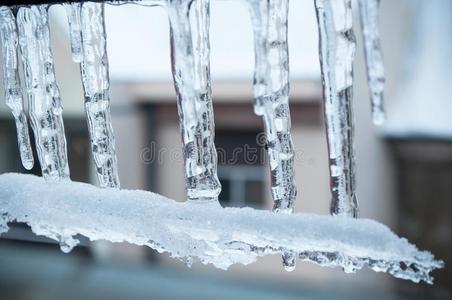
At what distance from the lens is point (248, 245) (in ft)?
1.23

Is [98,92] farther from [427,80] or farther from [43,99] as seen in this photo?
[427,80]

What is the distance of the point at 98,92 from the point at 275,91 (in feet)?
0.47

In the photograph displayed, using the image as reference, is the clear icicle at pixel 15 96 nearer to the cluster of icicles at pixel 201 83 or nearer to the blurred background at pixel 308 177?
the cluster of icicles at pixel 201 83

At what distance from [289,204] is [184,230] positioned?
0.08 m

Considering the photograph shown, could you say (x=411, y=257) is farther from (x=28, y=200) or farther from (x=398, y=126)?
(x=398, y=126)

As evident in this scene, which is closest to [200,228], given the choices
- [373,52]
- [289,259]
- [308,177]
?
[289,259]

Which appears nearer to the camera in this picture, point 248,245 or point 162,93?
point 248,245

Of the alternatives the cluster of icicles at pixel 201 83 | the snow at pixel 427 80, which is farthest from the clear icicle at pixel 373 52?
the snow at pixel 427 80

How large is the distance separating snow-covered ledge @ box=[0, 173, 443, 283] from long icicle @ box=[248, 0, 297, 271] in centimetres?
2

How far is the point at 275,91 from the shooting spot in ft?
1.24

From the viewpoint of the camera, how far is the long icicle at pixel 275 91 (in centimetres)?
36

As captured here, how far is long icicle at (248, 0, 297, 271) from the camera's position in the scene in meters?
0.36

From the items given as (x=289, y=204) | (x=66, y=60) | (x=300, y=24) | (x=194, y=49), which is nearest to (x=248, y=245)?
(x=289, y=204)

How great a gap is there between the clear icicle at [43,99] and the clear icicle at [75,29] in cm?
3
